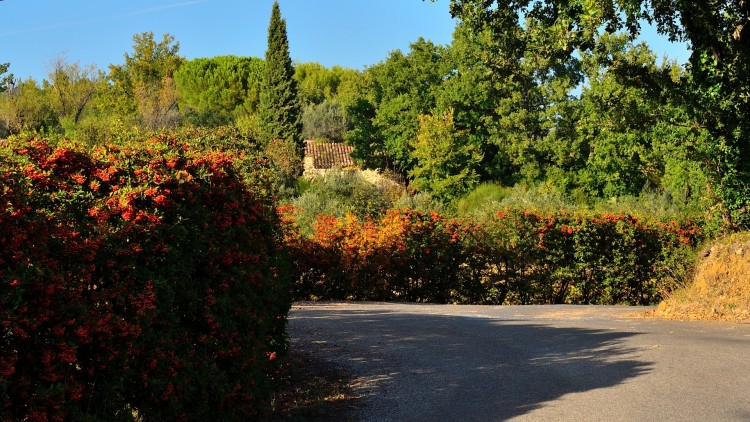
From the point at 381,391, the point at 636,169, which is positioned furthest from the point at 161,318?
the point at 636,169

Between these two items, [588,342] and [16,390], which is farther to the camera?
[588,342]

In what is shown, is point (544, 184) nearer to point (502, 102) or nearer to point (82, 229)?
point (502, 102)

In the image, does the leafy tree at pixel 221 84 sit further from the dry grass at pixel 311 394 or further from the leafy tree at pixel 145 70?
the dry grass at pixel 311 394

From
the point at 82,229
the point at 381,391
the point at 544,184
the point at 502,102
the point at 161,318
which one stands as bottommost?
the point at 381,391

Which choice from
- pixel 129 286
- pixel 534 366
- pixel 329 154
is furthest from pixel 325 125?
pixel 129 286

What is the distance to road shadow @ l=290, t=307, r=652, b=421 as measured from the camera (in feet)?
24.0

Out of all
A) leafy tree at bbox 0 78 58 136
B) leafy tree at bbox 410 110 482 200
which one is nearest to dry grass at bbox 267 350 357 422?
leafy tree at bbox 410 110 482 200

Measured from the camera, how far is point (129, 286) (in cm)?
509

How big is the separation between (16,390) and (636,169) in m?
48.6

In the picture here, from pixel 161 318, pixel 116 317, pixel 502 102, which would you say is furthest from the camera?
pixel 502 102

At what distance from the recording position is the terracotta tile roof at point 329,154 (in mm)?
63175

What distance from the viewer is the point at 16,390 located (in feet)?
13.7

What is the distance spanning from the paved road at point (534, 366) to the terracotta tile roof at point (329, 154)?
1958 inches

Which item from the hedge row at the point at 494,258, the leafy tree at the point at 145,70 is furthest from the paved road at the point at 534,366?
the leafy tree at the point at 145,70
